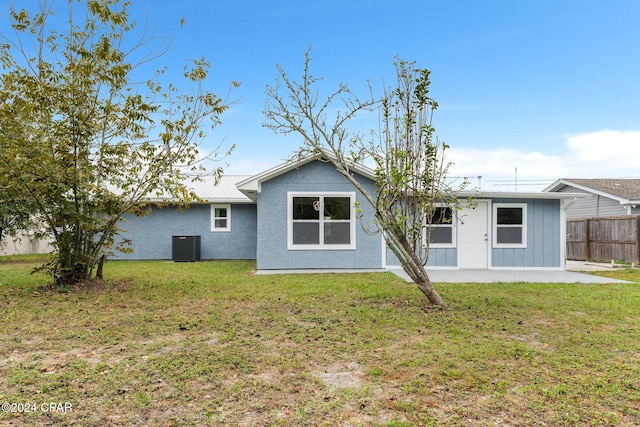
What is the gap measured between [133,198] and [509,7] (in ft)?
33.2

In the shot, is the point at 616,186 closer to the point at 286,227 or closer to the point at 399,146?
the point at 286,227

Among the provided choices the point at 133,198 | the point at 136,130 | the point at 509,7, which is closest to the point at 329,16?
the point at 509,7

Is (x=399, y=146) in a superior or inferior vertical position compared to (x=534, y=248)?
superior

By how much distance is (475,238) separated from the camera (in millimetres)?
12383

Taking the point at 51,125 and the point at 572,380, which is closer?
the point at 572,380

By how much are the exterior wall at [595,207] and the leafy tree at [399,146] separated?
569 inches

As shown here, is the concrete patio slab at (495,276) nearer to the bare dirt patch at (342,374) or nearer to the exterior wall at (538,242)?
the exterior wall at (538,242)

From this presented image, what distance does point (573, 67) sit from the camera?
12562 millimetres

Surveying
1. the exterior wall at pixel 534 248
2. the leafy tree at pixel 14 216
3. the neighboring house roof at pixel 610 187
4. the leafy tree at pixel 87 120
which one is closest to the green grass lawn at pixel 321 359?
the leafy tree at pixel 87 120

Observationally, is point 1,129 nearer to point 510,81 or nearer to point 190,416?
point 190,416

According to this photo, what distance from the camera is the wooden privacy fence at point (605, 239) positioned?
47.9 feet

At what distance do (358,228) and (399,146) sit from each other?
17.9 feet

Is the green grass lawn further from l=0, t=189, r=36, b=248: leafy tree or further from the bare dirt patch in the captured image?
l=0, t=189, r=36, b=248: leafy tree

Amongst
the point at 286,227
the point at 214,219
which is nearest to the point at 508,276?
the point at 286,227
